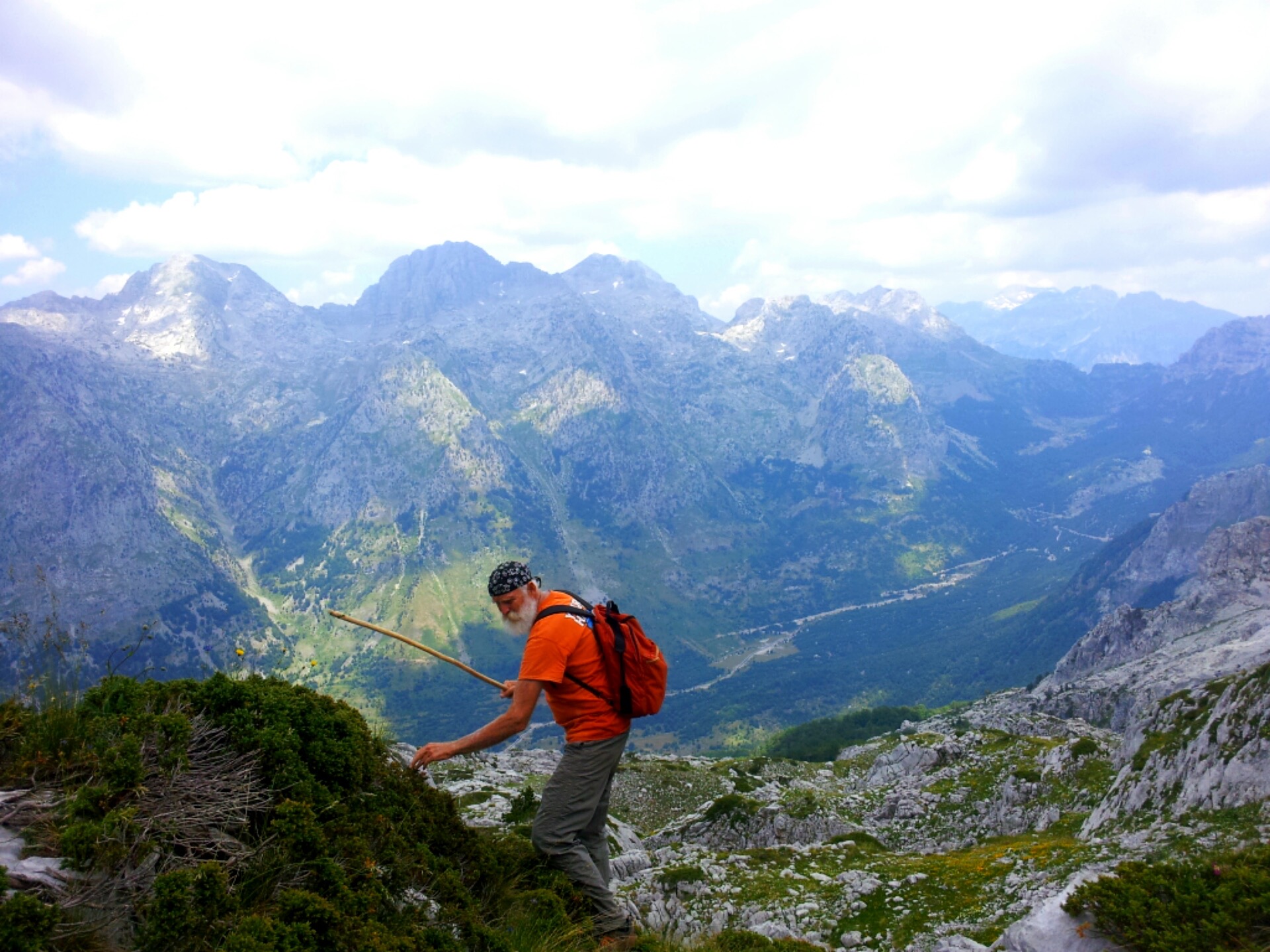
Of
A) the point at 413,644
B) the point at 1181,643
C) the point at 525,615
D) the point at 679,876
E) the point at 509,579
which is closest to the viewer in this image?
the point at 525,615

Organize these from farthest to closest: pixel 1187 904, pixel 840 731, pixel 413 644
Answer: pixel 840 731 < pixel 413 644 < pixel 1187 904

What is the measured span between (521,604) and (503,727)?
6.00ft

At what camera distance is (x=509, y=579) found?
10.7 metres

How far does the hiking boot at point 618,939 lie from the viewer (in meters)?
10.3

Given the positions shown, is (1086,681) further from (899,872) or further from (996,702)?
(899,872)

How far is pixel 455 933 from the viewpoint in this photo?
364 inches

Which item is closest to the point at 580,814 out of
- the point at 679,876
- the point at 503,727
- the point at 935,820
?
the point at 503,727

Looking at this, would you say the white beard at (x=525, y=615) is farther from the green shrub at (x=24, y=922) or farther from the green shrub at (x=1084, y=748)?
the green shrub at (x=1084, y=748)

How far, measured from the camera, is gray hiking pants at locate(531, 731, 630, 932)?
10648 mm

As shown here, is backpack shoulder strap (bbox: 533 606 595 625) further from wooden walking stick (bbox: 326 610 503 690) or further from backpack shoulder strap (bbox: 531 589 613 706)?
wooden walking stick (bbox: 326 610 503 690)

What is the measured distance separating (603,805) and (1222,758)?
2559 centimetres

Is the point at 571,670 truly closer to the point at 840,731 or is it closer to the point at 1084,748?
the point at 1084,748

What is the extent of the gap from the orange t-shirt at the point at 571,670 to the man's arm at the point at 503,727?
0.21 m

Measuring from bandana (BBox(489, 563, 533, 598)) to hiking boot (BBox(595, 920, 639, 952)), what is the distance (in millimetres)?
5518
